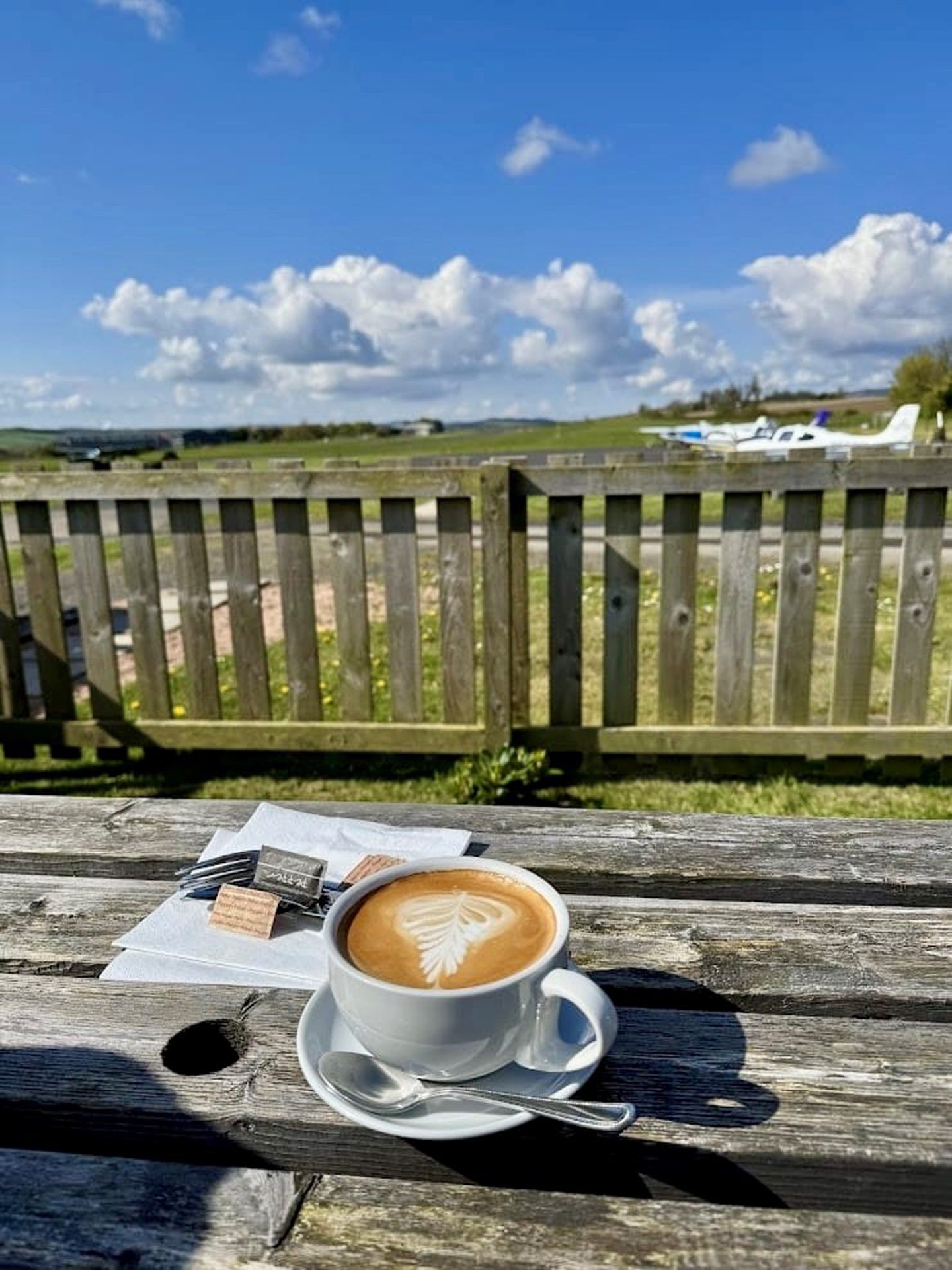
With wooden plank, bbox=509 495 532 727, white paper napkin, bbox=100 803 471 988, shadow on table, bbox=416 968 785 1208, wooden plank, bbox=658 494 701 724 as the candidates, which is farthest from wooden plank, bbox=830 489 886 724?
shadow on table, bbox=416 968 785 1208

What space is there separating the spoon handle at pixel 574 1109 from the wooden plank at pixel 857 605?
2971 millimetres

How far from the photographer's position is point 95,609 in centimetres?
370

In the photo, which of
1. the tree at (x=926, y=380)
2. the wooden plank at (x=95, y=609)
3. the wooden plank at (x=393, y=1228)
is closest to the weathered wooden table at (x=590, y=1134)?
the wooden plank at (x=393, y=1228)

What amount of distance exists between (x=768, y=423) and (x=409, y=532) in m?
36.2

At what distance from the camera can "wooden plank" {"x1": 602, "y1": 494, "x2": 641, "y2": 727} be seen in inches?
133

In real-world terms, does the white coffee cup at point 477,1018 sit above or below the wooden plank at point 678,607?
→ above

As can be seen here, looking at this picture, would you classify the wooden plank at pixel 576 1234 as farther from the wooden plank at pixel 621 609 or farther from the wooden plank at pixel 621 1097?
the wooden plank at pixel 621 609

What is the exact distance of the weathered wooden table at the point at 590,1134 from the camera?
608mm

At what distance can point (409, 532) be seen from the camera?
345cm

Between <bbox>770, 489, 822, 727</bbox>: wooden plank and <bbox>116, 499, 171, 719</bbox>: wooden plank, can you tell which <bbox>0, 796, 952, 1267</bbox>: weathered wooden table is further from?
<bbox>116, 499, 171, 719</bbox>: wooden plank

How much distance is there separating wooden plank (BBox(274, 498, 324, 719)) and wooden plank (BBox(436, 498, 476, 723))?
0.52 m

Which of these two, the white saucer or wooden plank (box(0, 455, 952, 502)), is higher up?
wooden plank (box(0, 455, 952, 502))

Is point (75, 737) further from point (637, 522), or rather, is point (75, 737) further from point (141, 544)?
point (637, 522)

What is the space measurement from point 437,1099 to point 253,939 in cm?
37
